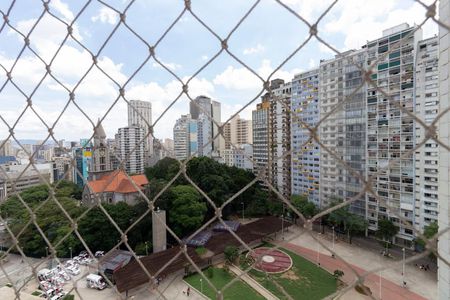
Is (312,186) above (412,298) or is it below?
above

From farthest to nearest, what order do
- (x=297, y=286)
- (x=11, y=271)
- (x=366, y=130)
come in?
(x=366, y=130) → (x=11, y=271) → (x=297, y=286)

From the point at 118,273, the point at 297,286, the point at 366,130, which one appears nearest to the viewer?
the point at 118,273

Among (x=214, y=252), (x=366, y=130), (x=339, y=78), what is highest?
(x=339, y=78)

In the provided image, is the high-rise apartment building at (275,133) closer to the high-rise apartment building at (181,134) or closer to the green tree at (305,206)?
the green tree at (305,206)

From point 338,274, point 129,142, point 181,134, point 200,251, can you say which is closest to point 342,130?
point 338,274

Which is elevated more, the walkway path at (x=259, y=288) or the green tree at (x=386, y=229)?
the green tree at (x=386, y=229)

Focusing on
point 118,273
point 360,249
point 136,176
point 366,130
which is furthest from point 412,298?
point 136,176

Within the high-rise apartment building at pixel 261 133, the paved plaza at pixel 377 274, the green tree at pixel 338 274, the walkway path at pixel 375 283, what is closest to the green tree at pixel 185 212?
the paved plaza at pixel 377 274

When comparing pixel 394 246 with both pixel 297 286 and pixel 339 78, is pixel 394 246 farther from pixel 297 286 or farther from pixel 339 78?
pixel 339 78
